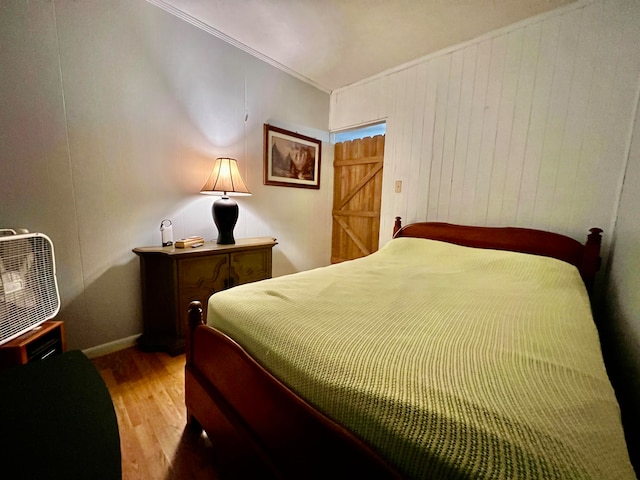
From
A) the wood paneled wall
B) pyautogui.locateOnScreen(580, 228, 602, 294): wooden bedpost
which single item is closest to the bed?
pyautogui.locateOnScreen(580, 228, 602, 294): wooden bedpost

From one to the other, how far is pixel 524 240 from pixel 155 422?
2570 millimetres

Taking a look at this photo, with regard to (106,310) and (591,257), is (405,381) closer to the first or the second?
(591,257)

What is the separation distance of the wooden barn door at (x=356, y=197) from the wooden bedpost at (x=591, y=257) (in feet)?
5.63

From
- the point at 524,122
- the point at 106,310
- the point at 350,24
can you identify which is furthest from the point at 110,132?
the point at 524,122

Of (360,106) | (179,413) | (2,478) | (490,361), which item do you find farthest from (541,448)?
(360,106)

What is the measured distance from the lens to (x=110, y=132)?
1671 millimetres

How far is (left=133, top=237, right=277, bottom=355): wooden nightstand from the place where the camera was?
68.0 inches

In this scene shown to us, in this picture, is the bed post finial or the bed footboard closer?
the bed footboard

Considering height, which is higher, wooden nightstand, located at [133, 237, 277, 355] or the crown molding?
the crown molding

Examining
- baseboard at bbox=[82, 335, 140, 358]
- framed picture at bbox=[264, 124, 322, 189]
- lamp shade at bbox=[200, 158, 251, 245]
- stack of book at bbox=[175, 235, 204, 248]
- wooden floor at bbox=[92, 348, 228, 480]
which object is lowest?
wooden floor at bbox=[92, 348, 228, 480]

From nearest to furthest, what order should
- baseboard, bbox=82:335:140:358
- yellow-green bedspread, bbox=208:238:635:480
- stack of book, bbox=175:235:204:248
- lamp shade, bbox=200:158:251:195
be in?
yellow-green bedspread, bbox=208:238:635:480 → baseboard, bbox=82:335:140:358 → stack of book, bbox=175:235:204:248 → lamp shade, bbox=200:158:251:195

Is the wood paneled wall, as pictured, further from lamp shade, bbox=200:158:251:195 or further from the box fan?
the box fan

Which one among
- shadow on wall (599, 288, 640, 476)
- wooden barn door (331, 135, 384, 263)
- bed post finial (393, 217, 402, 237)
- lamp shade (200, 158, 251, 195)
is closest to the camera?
shadow on wall (599, 288, 640, 476)

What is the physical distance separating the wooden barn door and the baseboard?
234 cm
